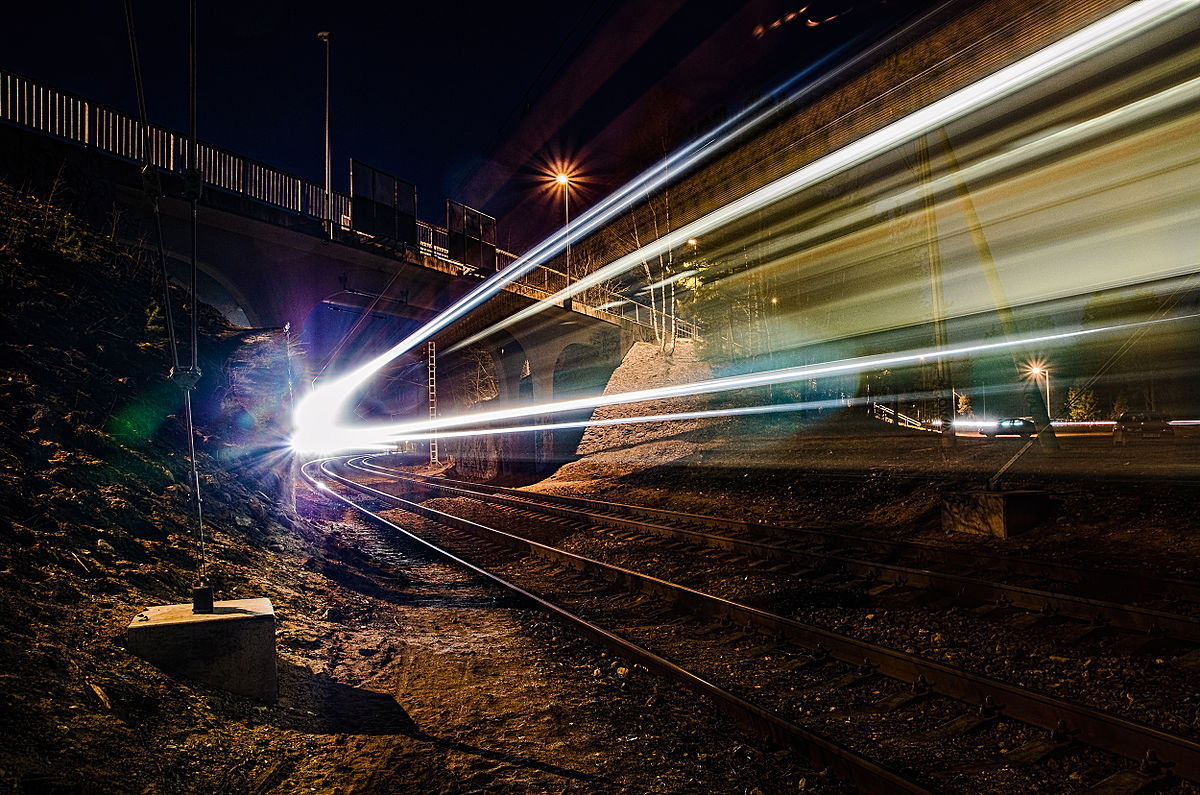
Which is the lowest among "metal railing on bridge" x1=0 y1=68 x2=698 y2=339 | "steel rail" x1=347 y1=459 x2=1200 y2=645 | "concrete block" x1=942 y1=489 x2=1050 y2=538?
"steel rail" x1=347 y1=459 x2=1200 y2=645

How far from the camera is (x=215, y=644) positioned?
4836mm

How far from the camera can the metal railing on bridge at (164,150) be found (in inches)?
506

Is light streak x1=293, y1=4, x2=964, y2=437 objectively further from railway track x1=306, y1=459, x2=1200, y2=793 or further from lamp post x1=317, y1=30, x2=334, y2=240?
railway track x1=306, y1=459, x2=1200, y2=793

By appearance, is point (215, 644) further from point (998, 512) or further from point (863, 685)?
Result: point (998, 512)

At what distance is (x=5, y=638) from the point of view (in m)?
4.11

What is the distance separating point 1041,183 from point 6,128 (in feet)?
104

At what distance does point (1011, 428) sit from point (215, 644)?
37334 mm

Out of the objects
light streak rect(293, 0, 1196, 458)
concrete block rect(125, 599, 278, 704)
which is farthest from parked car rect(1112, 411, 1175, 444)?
concrete block rect(125, 599, 278, 704)

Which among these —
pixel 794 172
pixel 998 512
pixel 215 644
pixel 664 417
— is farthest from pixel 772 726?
pixel 794 172

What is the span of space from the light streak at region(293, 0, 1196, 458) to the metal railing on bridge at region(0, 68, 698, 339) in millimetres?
5388

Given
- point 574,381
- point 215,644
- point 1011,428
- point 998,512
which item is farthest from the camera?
point 574,381

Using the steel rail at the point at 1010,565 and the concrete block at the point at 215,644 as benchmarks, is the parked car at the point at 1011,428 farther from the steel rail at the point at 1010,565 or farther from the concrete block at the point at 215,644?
the concrete block at the point at 215,644

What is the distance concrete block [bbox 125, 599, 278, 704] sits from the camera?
15.4 ft

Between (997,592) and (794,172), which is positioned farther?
(794,172)
